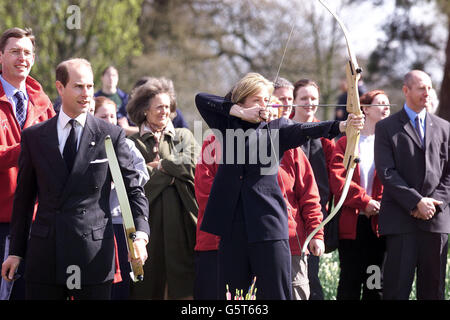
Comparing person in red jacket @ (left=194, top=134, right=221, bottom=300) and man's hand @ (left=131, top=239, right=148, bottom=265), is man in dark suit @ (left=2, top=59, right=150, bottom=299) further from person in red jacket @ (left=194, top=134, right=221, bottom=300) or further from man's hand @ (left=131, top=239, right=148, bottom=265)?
person in red jacket @ (left=194, top=134, right=221, bottom=300)

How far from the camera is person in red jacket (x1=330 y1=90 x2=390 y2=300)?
6289 mm

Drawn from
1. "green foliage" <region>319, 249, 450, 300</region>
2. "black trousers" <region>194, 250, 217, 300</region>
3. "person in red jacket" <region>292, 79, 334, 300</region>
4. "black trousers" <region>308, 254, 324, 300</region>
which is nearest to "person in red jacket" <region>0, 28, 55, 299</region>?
"black trousers" <region>194, 250, 217, 300</region>

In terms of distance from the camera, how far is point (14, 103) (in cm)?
507

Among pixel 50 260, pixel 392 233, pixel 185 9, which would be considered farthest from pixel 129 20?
pixel 50 260

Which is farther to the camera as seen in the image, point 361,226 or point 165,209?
point 361,226

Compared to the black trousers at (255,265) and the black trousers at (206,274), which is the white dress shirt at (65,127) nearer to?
the black trousers at (255,265)

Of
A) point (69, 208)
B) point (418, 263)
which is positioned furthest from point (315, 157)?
point (69, 208)

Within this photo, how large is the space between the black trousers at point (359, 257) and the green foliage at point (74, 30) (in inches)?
360

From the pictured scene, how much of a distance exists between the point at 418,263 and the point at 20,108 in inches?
130

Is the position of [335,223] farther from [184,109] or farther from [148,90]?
[184,109]

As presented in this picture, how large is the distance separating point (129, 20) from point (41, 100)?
11860 mm

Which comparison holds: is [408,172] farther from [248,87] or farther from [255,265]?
[255,265]

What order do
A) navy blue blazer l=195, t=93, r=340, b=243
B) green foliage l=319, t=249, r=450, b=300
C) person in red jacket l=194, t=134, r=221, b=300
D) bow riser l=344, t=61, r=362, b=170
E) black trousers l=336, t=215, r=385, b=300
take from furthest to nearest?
1. green foliage l=319, t=249, r=450, b=300
2. black trousers l=336, t=215, r=385, b=300
3. person in red jacket l=194, t=134, r=221, b=300
4. navy blue blazer l=195, t=93, r=340, b=243
5. bow riser l=344, t=61, r=362, b=170

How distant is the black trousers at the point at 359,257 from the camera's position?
640cm
